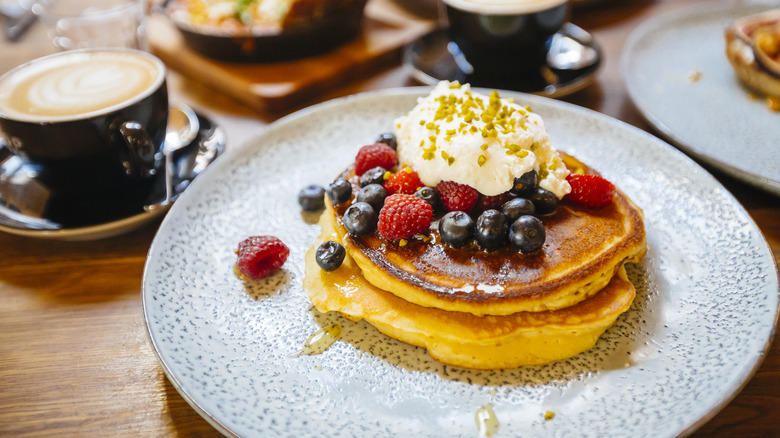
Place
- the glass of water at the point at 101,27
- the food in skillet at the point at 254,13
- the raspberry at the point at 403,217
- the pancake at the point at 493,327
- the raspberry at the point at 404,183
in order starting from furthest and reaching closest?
the glass of water at the point at 101,27 → the food in skillet at the point at 254,13 → the raspberry at the point at 404,183 → the raspberry at the point at 403,217 → the pancake at the point at 493,327

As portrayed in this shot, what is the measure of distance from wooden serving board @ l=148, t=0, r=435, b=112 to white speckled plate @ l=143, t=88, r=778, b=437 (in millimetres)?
623

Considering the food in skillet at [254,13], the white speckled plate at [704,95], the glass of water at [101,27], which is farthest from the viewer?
the glass of water at [101,27]

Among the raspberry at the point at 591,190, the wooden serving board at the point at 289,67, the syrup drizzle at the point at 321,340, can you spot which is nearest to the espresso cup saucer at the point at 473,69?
the wooden serving board at the point at 289,67

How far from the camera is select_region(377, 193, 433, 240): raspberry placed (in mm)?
1147

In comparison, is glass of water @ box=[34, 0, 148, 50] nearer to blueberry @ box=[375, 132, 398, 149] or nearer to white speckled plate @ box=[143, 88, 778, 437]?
white speckled plate @ box=[143, 88, 778, 437]

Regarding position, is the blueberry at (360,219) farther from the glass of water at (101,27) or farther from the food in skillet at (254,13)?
the glass of water at (101,27)

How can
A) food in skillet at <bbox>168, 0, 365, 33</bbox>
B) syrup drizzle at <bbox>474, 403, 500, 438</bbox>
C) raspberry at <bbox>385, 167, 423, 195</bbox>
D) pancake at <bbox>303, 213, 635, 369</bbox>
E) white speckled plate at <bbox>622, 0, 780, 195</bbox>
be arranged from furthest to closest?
food in skillet at <bbox>168, 0, 365, 33</bbox>
white speckled plate at <bbox>622, 0, 780, 195</bbox>
raspberry at <bbox>385, 167, 423, 195</bbox>
pancake at <bbox>303, 213, 635, 369</bbox>
syrup drizzle at <bbox>474, 403, 500, 438</bbox>

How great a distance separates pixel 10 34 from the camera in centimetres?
262

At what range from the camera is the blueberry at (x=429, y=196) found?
1223 millimetres

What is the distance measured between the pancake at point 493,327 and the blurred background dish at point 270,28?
1.29m

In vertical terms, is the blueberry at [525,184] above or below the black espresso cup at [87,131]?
above

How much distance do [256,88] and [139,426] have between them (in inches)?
51.5

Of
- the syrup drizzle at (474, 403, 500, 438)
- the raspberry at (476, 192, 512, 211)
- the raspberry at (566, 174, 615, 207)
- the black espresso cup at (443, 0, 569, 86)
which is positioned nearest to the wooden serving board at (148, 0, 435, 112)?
the black espresso cup at (443, 0, 569, 86)

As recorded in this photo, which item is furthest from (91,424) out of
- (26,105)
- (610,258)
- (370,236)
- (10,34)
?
(10,34)
